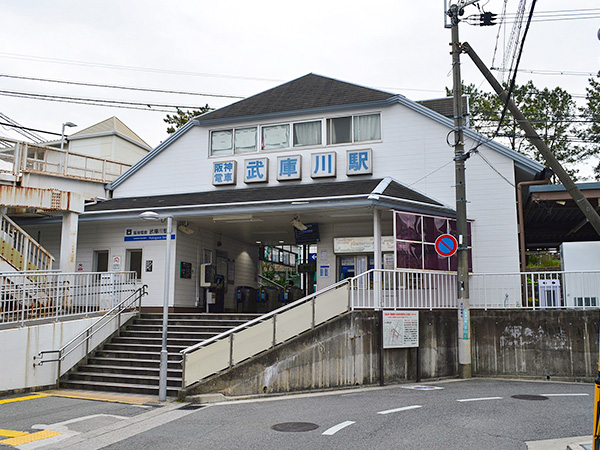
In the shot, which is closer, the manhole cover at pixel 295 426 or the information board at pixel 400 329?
the manhole cover at pixel 295 426

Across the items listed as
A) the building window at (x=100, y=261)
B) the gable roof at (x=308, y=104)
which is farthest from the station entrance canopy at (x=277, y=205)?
the gable roof at (x=308, y=104)

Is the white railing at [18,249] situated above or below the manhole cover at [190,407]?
above

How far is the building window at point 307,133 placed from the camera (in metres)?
19.3

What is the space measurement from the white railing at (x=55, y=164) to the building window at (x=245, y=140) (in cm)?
589

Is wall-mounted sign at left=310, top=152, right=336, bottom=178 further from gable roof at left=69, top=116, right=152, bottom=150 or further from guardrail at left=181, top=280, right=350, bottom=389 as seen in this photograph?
gable roof at left=69, top=116, right=152, bottom=150

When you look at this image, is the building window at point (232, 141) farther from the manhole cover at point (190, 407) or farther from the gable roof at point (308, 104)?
the manhole cover at point (190, 407)

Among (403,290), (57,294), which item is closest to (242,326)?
(403,290)

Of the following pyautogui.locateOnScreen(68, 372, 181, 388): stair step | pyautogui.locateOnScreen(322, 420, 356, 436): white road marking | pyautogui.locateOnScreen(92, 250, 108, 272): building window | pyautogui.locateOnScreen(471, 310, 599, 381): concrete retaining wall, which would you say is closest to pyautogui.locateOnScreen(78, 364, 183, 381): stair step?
pyautogui.locateOnScreen(68, 372, 181, 388): stair step

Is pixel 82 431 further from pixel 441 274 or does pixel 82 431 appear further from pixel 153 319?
pixel 441 274

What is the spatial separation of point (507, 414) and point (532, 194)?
8.67m

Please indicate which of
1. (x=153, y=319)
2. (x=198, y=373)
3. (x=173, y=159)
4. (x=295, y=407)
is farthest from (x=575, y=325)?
(x=173, y=159)

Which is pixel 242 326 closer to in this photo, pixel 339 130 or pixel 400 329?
pixel 400 329

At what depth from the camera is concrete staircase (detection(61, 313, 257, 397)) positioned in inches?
497

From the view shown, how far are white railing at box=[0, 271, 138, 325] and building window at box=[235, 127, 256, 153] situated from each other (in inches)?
249
